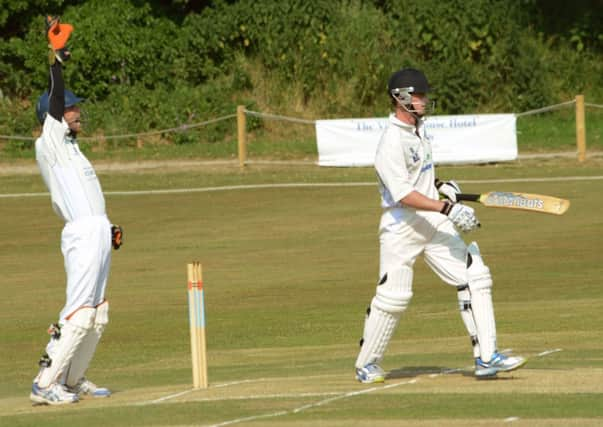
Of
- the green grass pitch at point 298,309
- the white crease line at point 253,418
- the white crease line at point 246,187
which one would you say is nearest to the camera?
the white crease line at point 253,418

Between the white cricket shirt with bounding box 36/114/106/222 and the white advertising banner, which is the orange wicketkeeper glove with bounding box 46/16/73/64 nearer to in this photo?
the white cricket shirt with bounding box 36/114/106/222

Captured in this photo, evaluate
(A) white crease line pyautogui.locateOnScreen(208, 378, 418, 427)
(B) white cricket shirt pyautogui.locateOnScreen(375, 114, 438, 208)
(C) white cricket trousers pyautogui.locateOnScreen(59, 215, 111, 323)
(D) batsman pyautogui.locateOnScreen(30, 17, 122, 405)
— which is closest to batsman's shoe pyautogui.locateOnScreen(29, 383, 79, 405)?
(D) batsman pyautogui.locateOnScreen(30, 17, 122, 405)

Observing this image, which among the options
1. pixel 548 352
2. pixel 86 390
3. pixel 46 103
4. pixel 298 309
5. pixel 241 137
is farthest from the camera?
pixel 241 137

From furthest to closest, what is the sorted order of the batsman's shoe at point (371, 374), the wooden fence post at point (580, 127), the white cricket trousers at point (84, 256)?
the wooden fence post at point (580, 127) → the batsman's shoe at point (371, 374) → the white cricket trousers at point (84, 256)

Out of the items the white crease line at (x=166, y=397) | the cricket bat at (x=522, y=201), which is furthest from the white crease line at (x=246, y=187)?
the white crease line at (x=166, y=397)

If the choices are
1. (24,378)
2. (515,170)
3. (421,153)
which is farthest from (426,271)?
(515,170)

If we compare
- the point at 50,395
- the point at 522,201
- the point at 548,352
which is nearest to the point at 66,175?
the point at 50,395

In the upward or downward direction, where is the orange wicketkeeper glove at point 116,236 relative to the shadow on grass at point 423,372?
upward

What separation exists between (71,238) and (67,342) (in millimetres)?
645

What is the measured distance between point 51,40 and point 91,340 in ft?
6.32

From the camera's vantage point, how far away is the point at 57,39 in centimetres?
882

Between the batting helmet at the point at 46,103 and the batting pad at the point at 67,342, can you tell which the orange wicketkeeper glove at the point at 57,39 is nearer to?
the batting helmet at the point at 46,103

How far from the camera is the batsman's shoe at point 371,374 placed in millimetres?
8891

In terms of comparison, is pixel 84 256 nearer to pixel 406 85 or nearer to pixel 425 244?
pixel 425 244
